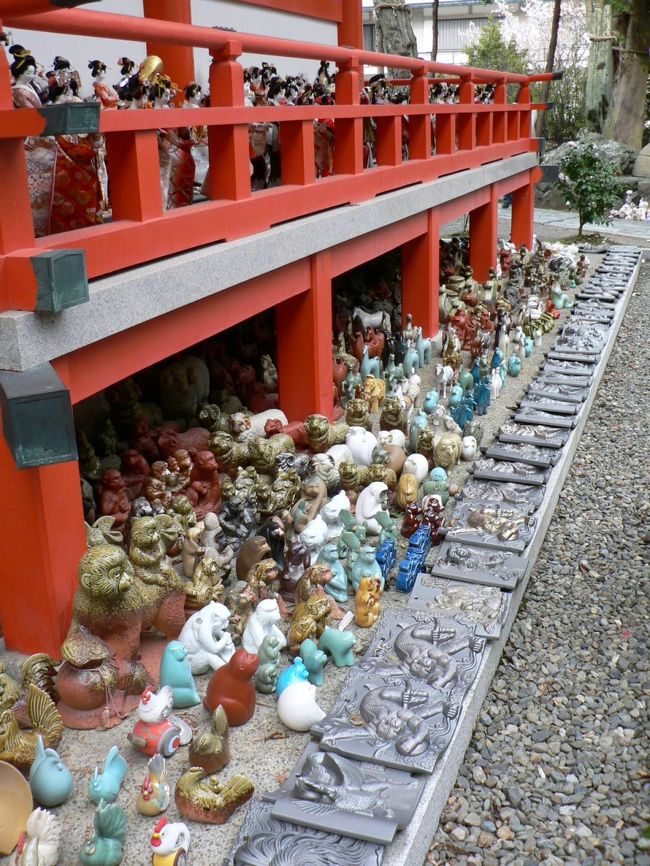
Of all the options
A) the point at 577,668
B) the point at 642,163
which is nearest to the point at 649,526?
the point at 577,668

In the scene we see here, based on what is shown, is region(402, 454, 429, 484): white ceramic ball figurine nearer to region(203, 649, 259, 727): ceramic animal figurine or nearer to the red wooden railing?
the red wooden railing

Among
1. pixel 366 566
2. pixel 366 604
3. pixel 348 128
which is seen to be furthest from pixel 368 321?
pixel 366 604

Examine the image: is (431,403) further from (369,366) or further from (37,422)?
(37,422)

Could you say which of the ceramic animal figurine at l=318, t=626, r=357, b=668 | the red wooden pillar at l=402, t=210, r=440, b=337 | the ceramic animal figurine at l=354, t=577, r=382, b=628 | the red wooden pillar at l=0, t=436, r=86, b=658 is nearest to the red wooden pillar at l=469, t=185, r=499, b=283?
the red wooden pillar at l=402, t=210, r=440, b=337

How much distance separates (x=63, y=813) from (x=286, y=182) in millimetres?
4867

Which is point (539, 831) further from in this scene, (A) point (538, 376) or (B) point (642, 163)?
(B) point (642, 163)

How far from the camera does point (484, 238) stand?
41.8 feet

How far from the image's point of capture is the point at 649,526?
6.38 meters

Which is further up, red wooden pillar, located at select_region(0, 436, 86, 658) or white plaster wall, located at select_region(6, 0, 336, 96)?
white plaster wall, located at select_region(6, 0, 336, 96)

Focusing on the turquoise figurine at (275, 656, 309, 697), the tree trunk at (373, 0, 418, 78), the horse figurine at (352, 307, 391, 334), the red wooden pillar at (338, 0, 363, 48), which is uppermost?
the tree trunk at (373, 0, 418, 78)

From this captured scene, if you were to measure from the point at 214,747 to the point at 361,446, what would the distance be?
330 cm

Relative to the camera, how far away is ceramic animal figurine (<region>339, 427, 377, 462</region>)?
6688 millimetres

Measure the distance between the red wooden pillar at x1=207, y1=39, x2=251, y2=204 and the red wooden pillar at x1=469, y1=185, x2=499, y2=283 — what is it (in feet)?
23.7

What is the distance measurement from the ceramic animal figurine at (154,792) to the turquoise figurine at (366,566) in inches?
72.8
